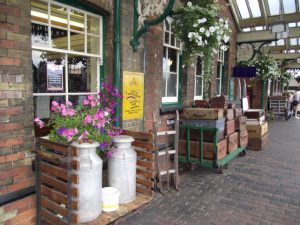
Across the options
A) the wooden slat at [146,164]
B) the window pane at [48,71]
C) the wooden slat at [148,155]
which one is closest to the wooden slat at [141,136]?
the wooden slat at [148,155]

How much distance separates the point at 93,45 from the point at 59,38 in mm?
637

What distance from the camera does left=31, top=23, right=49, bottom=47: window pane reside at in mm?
3057

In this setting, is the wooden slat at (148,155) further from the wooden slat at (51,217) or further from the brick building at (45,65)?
the wooden slat at (51,217)

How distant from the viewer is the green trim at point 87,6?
3354mm

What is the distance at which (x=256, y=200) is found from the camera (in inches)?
165

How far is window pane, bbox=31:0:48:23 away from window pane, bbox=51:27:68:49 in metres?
0.16

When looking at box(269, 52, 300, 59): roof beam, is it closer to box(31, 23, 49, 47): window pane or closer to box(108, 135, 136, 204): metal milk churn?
box(108, 135, 136, 204): metal milk churn

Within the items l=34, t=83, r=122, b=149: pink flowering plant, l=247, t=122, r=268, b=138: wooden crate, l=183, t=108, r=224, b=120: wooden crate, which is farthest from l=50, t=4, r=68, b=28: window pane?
l=247, t=122, r=268, b=138: wooden crate

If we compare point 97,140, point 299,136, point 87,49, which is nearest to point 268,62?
point 299,136

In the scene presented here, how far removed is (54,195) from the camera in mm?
2781

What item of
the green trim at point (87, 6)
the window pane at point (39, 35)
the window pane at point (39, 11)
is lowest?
the window pane at point (39, 35)

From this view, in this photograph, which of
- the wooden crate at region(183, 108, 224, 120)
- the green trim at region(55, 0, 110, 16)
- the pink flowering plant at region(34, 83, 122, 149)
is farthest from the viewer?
the wooden crate at region(183, 108, 224, 120)

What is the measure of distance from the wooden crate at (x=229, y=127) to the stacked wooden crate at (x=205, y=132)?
6.0 inches

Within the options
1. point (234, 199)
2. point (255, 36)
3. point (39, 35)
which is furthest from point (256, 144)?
point (39, 35)
